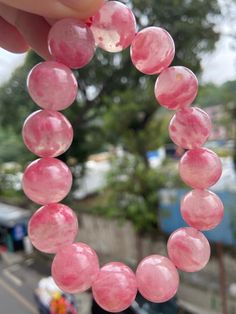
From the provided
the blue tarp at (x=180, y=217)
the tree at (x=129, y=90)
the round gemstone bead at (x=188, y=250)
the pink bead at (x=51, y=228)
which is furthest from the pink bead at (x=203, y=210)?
the tree at (x=129, y=90)

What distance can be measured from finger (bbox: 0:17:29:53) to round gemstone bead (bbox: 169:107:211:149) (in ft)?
0.63

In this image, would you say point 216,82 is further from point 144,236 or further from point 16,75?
point 16,75

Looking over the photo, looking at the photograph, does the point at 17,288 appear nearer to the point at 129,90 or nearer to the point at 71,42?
the point at 129,90

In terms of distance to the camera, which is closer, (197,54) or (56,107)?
(56,107)

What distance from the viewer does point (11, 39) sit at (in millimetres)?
370

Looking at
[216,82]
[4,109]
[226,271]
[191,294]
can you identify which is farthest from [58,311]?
[216,82]

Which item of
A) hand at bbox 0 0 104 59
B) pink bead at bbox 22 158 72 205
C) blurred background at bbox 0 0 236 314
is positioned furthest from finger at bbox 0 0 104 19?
blurred background at bbox 0 0 236 314

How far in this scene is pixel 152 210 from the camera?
2693 mm

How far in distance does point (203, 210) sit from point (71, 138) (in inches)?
5.9

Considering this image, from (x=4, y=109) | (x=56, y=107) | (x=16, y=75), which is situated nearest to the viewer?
(x=56, y=107)

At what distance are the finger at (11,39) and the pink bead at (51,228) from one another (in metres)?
0.19

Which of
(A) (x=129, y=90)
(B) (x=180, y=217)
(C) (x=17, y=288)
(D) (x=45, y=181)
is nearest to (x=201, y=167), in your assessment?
(D) (x=45, y=181)

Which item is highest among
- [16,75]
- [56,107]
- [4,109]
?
[56,107]

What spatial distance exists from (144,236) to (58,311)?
1.04 metres
